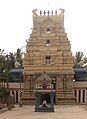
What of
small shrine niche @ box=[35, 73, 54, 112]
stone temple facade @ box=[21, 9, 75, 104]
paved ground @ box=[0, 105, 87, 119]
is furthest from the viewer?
stone temple facade @ box=[21, 9, 75, 104]

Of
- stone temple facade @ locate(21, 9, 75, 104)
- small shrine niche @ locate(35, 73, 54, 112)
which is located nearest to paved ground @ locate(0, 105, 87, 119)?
small shrine niche @ locate(35, 73, 54, 112)

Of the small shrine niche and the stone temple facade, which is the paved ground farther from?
the stone temple facade

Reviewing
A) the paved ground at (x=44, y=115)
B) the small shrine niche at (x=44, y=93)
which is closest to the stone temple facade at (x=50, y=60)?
the small shrine niche at (x=44, y=93)

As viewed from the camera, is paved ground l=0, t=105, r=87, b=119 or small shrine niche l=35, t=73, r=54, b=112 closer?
paved ground l=0, t=105, r=87, b=119

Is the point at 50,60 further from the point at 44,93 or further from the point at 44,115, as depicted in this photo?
the point at 44,115

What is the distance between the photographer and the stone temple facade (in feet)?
190

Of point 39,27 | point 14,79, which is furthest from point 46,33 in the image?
point 14,79

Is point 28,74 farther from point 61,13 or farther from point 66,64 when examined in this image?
point 61,13

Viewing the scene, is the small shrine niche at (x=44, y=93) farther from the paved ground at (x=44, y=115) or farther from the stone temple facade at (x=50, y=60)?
the stone temple facade at (x=50, y=60)

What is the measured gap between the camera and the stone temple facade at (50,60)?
57.9 meters

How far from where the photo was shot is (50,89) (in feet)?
136

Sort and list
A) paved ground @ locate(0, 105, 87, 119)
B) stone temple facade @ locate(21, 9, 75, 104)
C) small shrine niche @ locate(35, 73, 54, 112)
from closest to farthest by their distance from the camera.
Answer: paved ground @ locate(0, 105, 87, 119), small shrine niche @ locate(35, 73, 54, 112), stone temple facade @ locate(21, 9, 75, 104)

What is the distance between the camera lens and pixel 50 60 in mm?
59281

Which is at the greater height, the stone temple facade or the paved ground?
the stone temple facade
